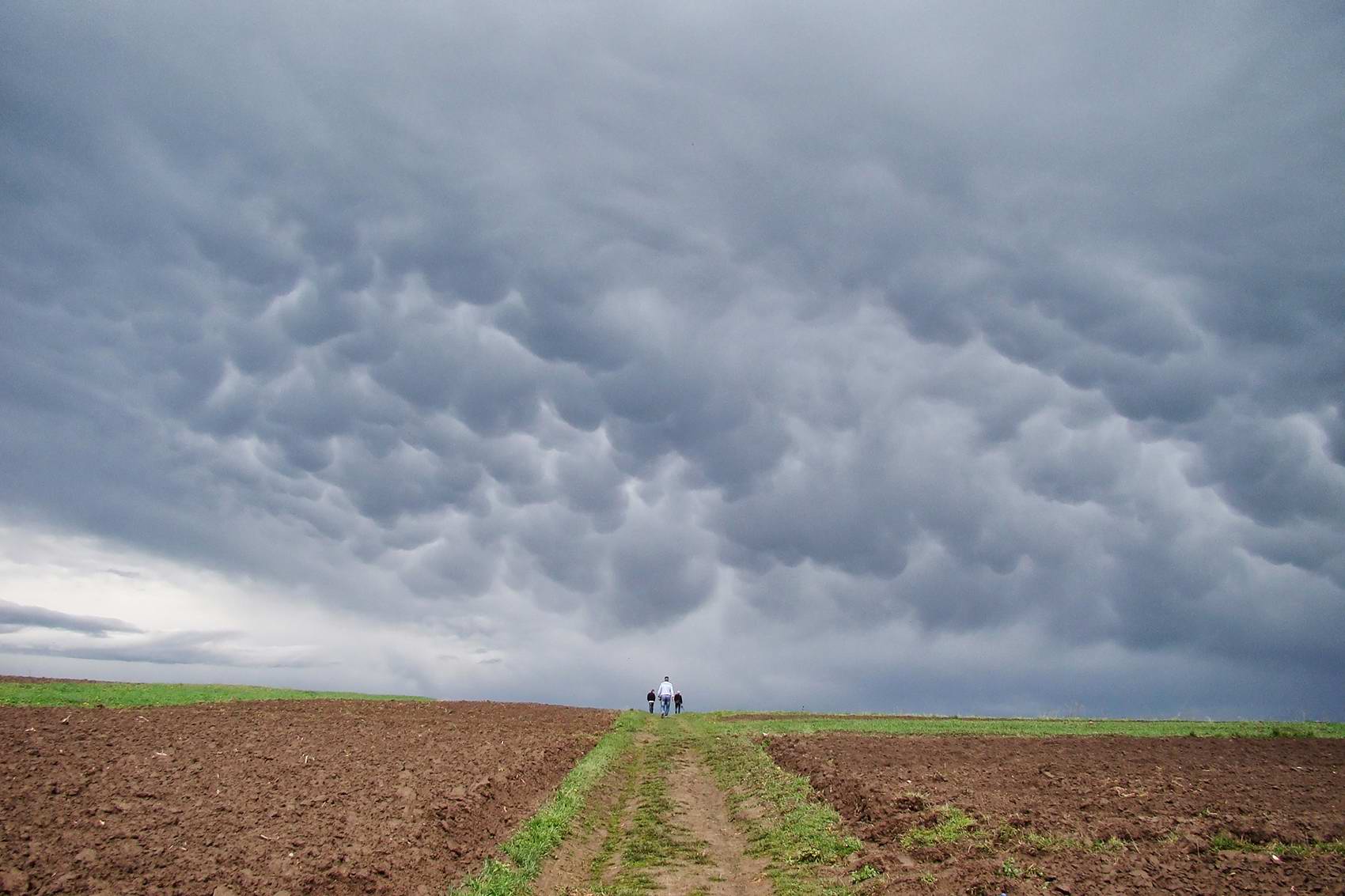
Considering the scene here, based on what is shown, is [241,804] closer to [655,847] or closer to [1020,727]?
[655,847]

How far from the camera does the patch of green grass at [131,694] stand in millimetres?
33625

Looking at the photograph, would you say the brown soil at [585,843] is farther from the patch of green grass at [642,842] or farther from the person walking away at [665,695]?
the person walking away at [665,695]

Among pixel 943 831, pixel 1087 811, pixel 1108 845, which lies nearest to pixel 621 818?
pixel 943 831

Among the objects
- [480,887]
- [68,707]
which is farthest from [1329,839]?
[68,707]

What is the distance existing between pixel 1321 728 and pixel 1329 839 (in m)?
50.4

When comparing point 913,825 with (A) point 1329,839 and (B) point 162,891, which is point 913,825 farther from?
(B) point 162,891

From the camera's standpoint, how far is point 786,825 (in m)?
19.0

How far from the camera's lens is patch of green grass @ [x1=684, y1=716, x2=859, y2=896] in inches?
575

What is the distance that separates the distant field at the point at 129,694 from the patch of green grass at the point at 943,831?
109 ft

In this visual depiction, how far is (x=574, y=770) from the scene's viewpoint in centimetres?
2697

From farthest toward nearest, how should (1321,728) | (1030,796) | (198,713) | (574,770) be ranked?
(1321,728) → (198,713) → (574,770) → (1030,796)

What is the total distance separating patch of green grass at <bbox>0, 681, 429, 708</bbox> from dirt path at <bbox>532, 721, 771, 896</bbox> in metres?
24.7

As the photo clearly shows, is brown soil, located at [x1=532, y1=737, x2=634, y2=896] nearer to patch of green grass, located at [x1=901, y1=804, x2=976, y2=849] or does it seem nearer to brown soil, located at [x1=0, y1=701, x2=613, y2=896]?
brown soil, located at [x1=0, y1=701, x2=613, y2=896]

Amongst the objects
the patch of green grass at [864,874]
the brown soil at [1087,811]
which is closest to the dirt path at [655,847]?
the patch of green grass at [864,874]
